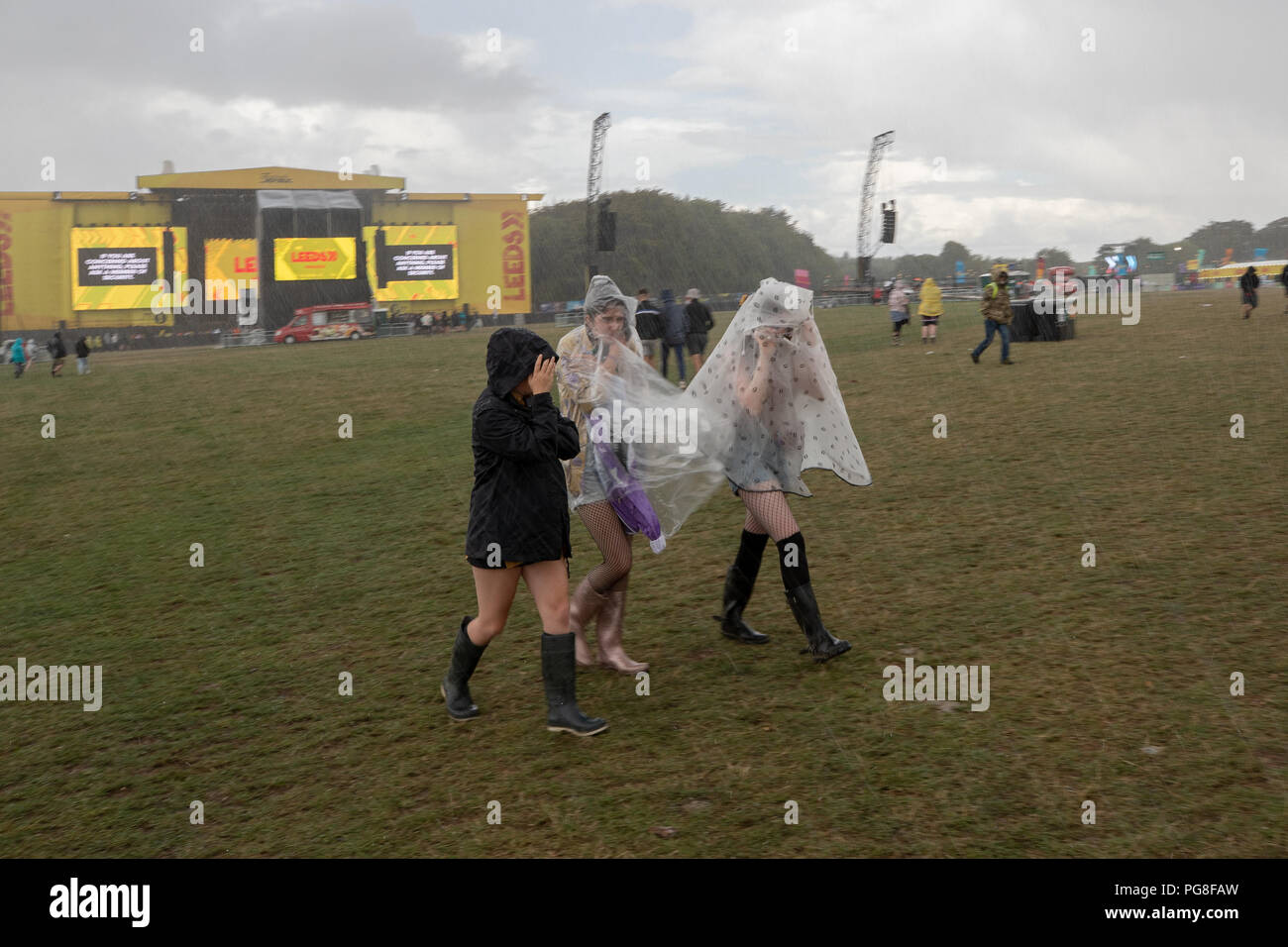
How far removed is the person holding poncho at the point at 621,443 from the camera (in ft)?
16.5

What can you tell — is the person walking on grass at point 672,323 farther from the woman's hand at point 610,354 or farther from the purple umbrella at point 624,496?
the purple umbrella at point 624,496

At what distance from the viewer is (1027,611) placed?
19.2ft

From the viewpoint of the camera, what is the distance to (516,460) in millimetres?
4262

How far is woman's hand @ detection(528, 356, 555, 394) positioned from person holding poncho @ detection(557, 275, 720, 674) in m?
0.69

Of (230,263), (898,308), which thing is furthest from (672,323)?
(230,263)

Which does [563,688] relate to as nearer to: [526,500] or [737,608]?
[526,500]

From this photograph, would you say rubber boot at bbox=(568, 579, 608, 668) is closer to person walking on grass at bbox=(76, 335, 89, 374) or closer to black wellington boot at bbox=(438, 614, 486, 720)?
black wellington boot at bbox=(438, 614, 486, 720)

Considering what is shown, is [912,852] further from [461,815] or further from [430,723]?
[430,723]

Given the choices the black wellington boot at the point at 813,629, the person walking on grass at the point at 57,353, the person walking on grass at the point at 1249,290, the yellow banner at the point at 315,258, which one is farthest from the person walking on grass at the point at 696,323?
the yellow banner at the point at 315,258

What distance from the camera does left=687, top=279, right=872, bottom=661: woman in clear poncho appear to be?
523 cm

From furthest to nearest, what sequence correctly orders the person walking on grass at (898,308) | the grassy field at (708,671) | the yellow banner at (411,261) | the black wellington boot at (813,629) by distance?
the yellow banner at (411,261)
the person walking on grass at (898,308)
the black wellington boot at (813,629)
the grassy field at (708,671)

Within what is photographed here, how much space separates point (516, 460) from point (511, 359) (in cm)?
40

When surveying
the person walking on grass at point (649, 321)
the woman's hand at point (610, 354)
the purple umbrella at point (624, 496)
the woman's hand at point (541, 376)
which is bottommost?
the purple umbrella at point (624, 496)

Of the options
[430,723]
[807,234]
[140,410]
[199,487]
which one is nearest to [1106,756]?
[430,723]
